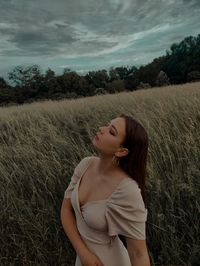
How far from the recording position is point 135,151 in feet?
6.23

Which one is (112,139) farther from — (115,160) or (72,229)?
(72,229)

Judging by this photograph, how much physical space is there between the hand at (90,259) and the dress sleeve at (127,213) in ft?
0.50

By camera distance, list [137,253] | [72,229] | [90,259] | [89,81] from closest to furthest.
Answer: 1. [137,253]
2. [90,259]
3. [72,229]
4. [89,81]

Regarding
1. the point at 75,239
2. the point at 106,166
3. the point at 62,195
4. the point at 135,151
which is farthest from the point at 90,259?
the point at 62,195

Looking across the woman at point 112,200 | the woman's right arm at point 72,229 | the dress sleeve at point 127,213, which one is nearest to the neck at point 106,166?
the woman at point 112,200

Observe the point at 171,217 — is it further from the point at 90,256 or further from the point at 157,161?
the point at 90,256

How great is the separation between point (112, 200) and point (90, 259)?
29cm

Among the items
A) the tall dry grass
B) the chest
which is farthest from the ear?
the tall dry grass

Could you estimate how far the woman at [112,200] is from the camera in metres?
1.78

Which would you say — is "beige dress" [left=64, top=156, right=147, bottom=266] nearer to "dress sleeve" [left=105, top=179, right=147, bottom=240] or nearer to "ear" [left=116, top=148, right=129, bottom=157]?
"dress sleeve" [left=105, top=179, right=147, bottom=240]

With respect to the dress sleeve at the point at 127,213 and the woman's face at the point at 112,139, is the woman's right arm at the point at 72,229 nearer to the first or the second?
the dress sleeve at the point at 127,213

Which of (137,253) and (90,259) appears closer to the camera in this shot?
(137,253)

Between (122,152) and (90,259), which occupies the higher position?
(122,152)

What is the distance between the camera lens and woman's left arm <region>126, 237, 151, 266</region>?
175 centimetres
